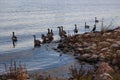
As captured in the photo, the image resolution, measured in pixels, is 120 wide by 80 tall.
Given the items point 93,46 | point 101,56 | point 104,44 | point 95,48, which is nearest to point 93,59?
point 101,56

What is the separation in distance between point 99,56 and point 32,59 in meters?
5.29

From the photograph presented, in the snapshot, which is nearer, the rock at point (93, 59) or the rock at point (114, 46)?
the rock at point (93, 59)

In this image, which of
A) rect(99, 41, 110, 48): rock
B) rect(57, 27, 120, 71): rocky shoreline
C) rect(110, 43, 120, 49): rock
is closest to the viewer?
rect(57, 27, 120, 71): rocky shoreline

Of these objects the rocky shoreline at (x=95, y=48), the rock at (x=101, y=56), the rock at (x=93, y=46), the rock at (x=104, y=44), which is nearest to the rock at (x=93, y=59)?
the rocky shoreline at (x=95, y=48)

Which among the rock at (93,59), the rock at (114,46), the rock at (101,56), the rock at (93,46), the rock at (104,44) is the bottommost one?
the rock at (93,59)

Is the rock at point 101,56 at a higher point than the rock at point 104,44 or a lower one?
lower

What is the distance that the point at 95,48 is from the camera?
27422mm

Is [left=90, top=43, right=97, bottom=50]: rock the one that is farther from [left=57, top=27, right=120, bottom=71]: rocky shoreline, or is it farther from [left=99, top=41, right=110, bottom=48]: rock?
[left=99, top=41, right=110, bottom=48]: rock

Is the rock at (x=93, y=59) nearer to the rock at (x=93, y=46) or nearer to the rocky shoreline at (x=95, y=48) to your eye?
the rocky shoreline at (x=95, y=48)

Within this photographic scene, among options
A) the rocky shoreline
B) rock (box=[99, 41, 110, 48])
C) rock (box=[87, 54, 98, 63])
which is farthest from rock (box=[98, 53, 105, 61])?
rock (box=[99, 41, 110, 48])

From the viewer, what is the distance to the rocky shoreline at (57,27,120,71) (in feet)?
76.8

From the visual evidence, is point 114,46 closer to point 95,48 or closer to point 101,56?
point 95,48

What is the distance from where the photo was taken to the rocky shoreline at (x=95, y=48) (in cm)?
2341

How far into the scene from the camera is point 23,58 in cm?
2728
